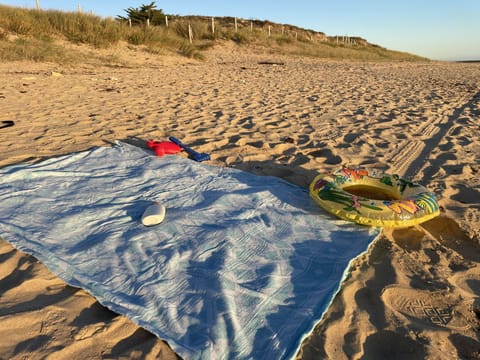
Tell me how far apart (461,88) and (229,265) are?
32.3 ft

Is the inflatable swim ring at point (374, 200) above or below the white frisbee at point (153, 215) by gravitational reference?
above

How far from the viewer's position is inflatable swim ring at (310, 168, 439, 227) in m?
2.28

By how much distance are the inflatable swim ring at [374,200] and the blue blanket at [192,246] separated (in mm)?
98

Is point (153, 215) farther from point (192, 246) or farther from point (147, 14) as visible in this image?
point (147, 14)

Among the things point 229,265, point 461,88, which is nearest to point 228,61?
point 461,88

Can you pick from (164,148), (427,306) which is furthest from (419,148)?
(164,148)

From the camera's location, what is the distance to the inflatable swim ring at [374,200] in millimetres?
2275

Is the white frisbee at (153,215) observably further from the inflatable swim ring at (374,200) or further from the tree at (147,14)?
the tree at (147,14)

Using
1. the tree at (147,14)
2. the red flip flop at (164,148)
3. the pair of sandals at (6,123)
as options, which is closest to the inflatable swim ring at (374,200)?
the red flip flop at (164,148)

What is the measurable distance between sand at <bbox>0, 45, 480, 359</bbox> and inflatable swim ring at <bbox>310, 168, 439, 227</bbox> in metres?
0.16

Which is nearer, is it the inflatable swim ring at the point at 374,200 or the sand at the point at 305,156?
the sand at the point at 305,156

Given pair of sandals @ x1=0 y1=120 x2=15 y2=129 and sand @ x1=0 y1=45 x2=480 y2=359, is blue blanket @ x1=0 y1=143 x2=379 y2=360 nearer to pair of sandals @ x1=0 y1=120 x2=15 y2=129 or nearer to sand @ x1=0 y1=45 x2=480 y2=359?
sand @ x1=0 y1=45 x2=480 y2=359

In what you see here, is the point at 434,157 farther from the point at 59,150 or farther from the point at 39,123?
the point at 39,123

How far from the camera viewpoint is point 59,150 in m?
3.66
